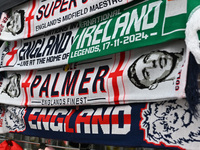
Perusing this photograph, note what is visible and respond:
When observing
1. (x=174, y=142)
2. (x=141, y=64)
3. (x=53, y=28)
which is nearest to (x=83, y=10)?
(x=53, y=28)

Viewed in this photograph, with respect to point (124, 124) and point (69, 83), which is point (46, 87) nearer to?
point (69, 83)

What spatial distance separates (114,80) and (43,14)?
0.54 metres

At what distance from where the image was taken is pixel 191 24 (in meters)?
0.66

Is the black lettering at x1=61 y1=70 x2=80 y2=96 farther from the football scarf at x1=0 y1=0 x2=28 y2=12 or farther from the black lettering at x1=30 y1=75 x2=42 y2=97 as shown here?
the football scarf at x1=0 y1=0 x2=28 y2=12

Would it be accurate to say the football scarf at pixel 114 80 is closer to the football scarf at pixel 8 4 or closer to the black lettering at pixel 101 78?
the black lettering at pixel 101 78

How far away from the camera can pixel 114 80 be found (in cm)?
88

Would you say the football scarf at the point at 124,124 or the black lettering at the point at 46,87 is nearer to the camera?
the football scarf at the point at 124,124

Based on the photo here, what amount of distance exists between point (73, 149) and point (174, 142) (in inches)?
22.1

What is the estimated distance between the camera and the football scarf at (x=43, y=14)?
3.24 ft

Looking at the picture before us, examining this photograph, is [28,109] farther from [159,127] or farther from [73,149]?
[159,127]

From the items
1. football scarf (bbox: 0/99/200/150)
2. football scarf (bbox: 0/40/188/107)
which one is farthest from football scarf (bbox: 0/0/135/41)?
football scarf (bbox: 0/99/200/150)

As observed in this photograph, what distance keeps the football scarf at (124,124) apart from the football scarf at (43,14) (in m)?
0.36

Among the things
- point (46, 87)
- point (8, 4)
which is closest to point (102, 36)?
point (46, 87)

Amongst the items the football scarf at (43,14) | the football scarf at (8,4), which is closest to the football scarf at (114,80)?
the football scarf at (43,14)
